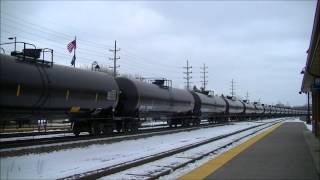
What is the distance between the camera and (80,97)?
779 inches

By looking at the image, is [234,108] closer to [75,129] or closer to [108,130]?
[108,130]

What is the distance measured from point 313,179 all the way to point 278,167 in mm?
2152

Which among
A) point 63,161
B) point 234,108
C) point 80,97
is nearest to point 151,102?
point 80,97

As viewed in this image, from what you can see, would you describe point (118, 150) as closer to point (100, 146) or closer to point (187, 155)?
point (100, 146)

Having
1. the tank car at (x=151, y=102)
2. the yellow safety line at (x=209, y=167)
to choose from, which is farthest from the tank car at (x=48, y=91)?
the yellow safety line at (x=209, y=167)

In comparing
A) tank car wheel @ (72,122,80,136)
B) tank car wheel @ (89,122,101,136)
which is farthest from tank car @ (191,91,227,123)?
tank car wheel @ (72,122,80,136)

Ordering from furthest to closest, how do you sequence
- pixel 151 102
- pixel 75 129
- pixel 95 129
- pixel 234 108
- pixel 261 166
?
pixel 234 108
pixel 151 102
pixel 95 129
pixel 75 129
pixel 261 166

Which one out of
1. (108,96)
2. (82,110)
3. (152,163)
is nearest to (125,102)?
(108,96)

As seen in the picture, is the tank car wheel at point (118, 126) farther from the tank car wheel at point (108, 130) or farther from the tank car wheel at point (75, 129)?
the tank car wheel at point (75, 129)

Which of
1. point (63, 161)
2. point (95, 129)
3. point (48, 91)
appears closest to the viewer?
point (63, 161)

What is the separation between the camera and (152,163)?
44.6 feet

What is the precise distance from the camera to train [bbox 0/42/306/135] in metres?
15.6

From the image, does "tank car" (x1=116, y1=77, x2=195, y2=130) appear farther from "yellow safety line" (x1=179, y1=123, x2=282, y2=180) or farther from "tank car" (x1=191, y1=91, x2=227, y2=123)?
"yellow safety line" (x1=179, y1=123, x2=282, y2=180)

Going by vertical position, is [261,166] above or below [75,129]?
below
